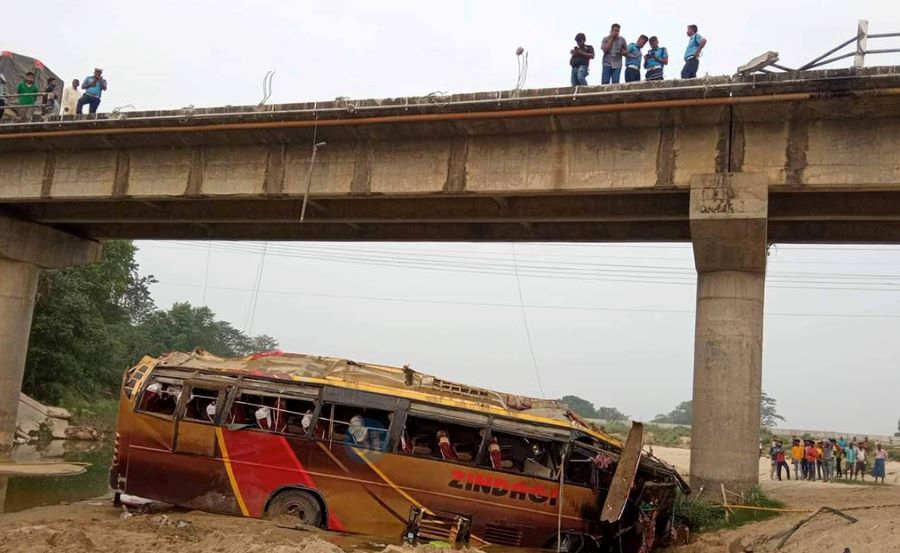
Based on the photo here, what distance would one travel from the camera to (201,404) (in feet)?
41.6

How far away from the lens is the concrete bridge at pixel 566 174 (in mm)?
13164

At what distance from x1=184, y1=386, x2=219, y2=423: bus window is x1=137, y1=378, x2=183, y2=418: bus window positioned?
0.80 feet

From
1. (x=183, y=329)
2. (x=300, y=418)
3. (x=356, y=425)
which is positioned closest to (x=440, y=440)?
(x=356, y=425)

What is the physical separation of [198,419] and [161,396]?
3.32 feet

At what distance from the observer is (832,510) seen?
1097 cm

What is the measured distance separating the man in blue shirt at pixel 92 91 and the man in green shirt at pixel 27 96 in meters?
1.23

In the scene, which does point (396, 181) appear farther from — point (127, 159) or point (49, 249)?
point (49, 249)

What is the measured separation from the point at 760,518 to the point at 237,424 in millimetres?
8885

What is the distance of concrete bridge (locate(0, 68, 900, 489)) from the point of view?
1316 centimetres

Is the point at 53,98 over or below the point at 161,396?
over

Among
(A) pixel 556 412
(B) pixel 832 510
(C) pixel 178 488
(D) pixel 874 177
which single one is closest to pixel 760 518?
(B) pixel 832 510

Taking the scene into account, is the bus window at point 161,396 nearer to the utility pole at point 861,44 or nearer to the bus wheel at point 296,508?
the bus wheel at point 296,508

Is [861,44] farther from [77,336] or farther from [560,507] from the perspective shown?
[77,336]

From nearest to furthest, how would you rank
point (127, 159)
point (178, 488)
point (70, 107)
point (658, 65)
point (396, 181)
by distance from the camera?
point (178, 488) < point (658, 65) < point (396, 181) < point (127, 159) < point (70, 107)
